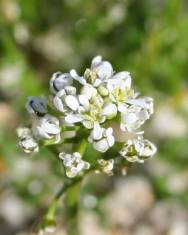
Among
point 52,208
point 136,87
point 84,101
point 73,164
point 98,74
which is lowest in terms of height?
point 52,208

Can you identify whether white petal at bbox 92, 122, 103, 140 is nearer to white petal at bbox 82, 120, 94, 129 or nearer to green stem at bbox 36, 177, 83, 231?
white petal at bbox 82, 120, 94, 129

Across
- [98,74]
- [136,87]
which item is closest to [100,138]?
[98,74]

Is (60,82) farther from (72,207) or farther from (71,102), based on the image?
(72,207)

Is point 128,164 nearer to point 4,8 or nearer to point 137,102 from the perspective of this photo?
point 137,102

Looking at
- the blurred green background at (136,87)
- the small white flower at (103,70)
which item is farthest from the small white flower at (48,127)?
the blurred green background at (136,87)

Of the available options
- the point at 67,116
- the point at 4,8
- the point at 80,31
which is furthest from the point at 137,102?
Result: the point at 4,8

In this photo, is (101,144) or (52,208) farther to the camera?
(52,208)

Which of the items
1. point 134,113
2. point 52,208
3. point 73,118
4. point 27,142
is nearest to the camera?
point 73,118
